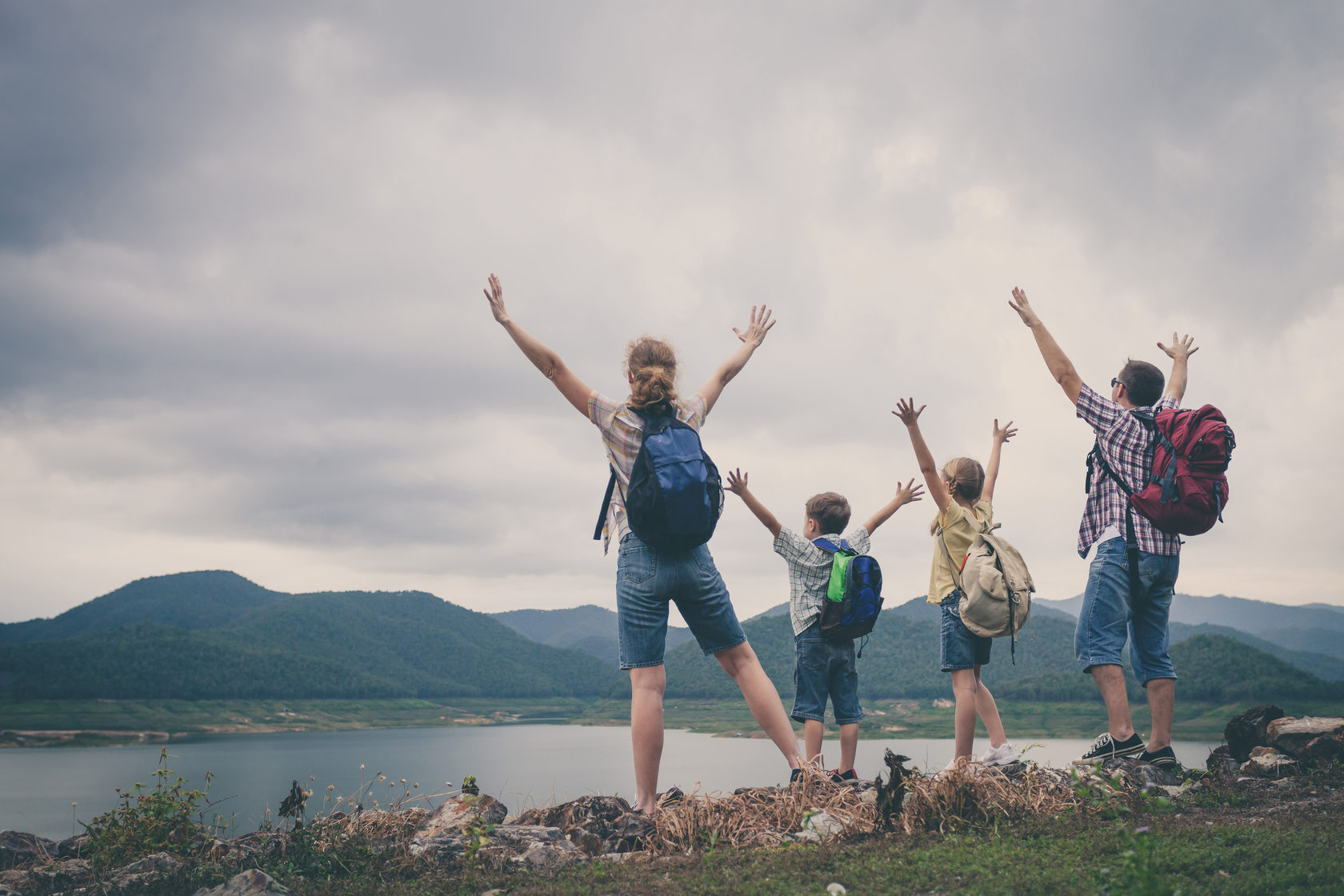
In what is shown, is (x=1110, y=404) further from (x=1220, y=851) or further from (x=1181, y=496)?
(x=1220, y=851)

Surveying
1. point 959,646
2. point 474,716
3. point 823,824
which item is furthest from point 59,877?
point 474,716

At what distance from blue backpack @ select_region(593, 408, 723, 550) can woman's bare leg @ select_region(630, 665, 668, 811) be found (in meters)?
0.73

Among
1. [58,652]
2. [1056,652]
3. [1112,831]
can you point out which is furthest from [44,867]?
[58,652]

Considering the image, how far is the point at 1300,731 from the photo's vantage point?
5324 mm

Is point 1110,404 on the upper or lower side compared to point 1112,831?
upper

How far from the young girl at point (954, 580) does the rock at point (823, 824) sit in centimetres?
159

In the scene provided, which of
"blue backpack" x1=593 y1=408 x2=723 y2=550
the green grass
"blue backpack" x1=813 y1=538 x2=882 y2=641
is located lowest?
the green grass

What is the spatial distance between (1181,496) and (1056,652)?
10198 cm

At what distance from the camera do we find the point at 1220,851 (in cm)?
303

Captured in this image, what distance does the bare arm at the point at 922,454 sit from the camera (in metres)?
5.46

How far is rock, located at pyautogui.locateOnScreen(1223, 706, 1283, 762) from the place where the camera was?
577 cm

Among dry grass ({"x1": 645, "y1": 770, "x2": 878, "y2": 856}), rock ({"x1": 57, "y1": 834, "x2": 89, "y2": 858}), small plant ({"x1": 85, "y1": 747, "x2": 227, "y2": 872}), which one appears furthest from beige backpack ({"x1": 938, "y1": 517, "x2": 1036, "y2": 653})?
rock ({"x1": 57, "y1": 834, "x2": 89, "y2": 858})

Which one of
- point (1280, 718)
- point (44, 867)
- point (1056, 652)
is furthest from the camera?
point (1056, 652)

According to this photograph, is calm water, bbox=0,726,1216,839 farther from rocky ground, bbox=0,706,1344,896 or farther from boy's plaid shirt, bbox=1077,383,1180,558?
boy's plaid shirt, bbox=1077,383,1180,558
